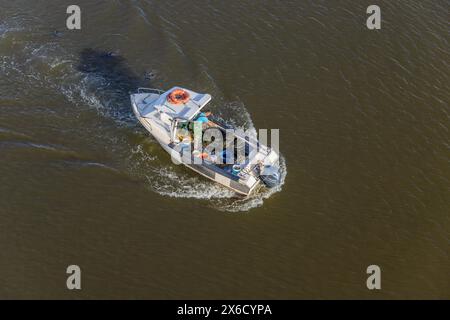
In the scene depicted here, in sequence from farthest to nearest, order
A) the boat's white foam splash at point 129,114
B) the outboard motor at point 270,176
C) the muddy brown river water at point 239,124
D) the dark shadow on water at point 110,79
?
the dark shadow on water at point 110,79 < the boat's white foam splash at point 129,114 < the outboard motor at point 270,176 < the muddy brown river water at point 239,124

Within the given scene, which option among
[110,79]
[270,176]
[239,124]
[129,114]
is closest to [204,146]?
[239,124]

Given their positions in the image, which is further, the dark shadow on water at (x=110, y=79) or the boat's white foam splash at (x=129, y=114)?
the dark shadow on water at (x=110, y=79)

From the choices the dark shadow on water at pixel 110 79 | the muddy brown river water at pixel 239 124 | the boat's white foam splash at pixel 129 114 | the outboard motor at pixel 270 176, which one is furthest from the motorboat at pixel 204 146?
the dark shadow on water at pixel 110 79

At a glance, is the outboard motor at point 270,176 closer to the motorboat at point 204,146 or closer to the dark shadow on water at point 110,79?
the motorboat at point 204,146

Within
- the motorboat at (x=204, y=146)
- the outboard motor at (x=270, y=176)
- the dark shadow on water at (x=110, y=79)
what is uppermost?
the dark shadow on water at (x=110, y=79)

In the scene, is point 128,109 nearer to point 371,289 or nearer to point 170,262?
point 170,262

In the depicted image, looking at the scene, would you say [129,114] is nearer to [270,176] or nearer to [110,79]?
[110,79]

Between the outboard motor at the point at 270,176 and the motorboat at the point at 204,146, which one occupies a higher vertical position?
the motorboat at the point at 204,146
